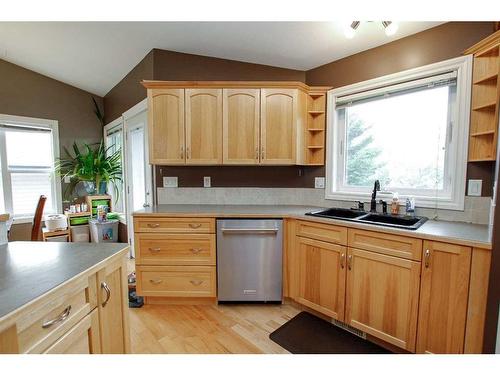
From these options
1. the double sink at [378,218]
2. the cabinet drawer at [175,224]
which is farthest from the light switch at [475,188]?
the cabinet drawer at [175,224]

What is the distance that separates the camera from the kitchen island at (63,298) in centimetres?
61

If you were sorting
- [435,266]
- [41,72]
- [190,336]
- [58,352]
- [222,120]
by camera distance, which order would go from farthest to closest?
[41,72]
[222,120]
[190,336]
[435,266]
[58,352]

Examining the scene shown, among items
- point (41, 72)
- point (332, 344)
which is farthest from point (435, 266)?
point (41, 72)

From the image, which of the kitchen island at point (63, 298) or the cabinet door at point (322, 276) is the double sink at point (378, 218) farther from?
the kitchen island at point (63, 298)

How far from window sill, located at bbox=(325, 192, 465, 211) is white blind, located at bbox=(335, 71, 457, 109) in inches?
33.9

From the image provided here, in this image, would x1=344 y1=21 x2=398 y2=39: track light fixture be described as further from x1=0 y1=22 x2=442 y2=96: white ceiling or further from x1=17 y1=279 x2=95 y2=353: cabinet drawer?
x1=17 y1=279 x2=95 y2=353: cabinet drawer

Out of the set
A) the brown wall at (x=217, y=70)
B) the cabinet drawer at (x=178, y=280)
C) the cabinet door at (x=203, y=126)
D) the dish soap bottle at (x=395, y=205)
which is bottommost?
the cabinet drawer at (x=178, y=280)

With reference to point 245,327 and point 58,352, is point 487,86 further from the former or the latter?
point 58,352

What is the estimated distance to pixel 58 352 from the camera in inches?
28.2

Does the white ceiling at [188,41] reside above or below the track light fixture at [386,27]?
above

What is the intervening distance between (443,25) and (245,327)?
2.68 m

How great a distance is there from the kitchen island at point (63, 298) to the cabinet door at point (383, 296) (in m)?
1.44

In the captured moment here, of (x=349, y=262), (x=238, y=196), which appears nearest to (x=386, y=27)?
(x=349, y=262)

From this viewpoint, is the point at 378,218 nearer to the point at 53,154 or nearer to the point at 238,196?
the point at 238,196
